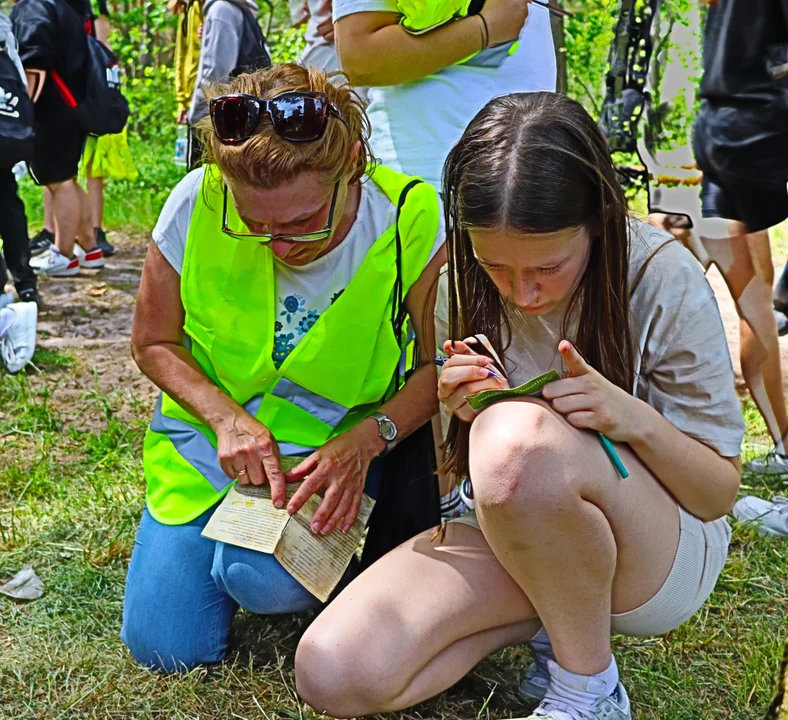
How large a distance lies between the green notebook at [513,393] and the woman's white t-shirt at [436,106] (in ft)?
3.20

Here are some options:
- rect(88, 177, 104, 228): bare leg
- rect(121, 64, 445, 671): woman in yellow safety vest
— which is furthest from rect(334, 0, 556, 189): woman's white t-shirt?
rect(88, 177, 104, 228): bare leg

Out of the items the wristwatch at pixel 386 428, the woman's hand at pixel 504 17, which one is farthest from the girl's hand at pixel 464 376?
the woman's hand at pixel 504 17

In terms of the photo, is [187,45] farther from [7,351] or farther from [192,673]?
[192,673]

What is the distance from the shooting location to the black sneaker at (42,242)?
21.0 feet

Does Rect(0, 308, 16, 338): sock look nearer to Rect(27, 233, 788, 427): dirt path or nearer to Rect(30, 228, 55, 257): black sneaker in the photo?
Rect(27, 233, 788, 427): dirt path

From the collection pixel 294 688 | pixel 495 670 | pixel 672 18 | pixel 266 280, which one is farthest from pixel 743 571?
pixel 672 18

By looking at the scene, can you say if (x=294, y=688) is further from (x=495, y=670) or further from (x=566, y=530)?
(x=566, y=530)

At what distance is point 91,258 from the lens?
6.16 metres

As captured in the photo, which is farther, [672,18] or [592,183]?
[672,18]

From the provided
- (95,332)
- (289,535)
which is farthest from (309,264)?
(95,332)

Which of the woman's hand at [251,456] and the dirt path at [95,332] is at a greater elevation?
the woman's hand at [251,456]

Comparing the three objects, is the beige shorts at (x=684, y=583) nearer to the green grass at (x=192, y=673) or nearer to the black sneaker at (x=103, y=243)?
the green grass at (x=192, y=673)

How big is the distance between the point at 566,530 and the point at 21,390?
2.68 m

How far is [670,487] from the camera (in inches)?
72.2
